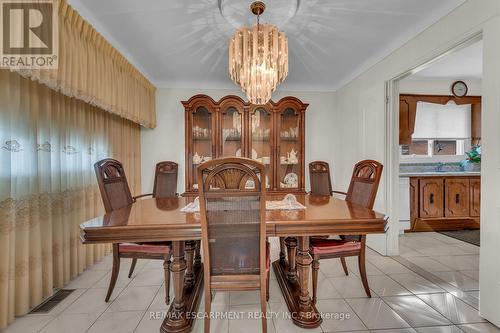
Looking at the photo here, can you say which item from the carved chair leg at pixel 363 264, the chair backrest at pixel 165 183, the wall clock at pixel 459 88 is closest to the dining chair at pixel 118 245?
the chair backrest at pixel 165 183

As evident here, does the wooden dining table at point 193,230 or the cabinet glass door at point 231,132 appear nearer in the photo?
the wooden dining table at point 193,230

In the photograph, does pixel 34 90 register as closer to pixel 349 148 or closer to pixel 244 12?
pixel 244 12

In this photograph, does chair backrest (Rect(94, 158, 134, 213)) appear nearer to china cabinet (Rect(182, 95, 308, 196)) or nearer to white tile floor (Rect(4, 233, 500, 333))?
white tile floor (Rect(4, 233, 500, 333))

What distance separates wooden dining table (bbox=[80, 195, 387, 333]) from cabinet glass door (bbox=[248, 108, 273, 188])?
1.71m

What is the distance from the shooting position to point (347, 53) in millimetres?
2719

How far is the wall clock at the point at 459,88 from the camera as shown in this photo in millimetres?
3748

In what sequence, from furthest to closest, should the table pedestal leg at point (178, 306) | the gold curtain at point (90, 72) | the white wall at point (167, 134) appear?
the white wall at point (167, 134)
the gold curtain at point (90, 72)
the table pedestal leg at point (178, 306)

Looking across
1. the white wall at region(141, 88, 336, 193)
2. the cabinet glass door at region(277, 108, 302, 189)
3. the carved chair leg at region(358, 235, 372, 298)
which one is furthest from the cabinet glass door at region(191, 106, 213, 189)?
the carved chair leg at region(358, 235, 372, 298)

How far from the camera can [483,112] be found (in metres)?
1.63

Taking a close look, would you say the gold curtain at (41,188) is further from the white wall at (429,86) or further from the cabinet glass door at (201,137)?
the white wall at (429,86)

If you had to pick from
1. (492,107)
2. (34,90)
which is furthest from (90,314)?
(492,107)

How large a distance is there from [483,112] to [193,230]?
6.89 feet

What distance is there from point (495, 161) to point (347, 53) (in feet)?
5.92

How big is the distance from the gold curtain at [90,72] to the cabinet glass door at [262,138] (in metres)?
1.61
